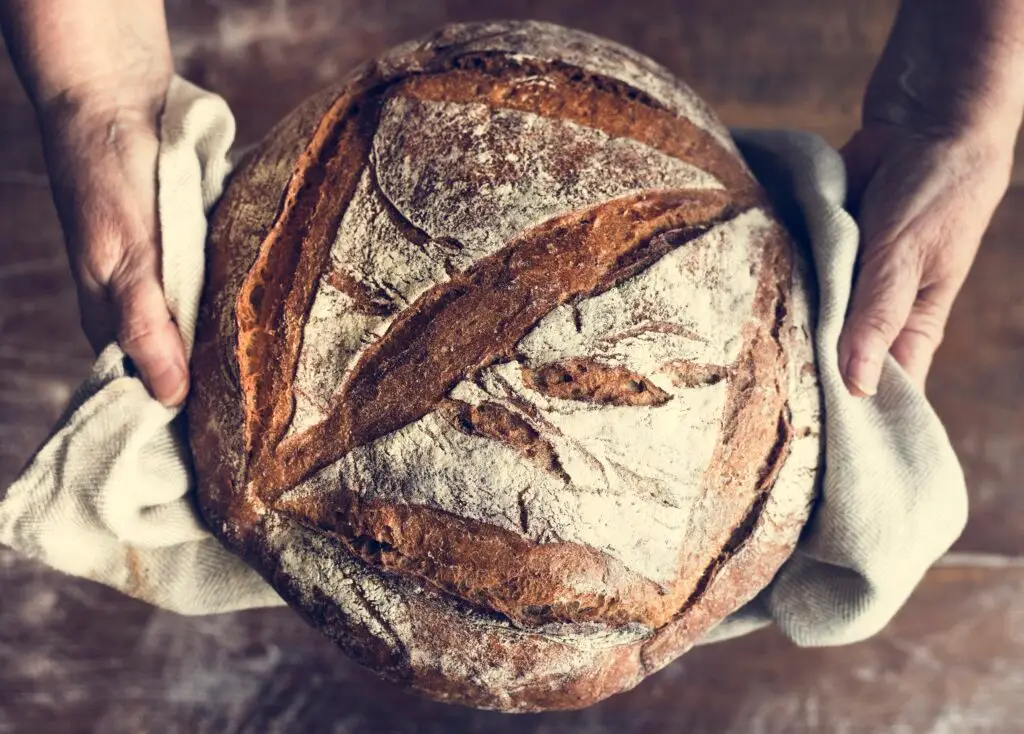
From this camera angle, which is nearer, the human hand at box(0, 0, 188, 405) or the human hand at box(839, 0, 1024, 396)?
the human hand at box(0, 0, 188, 405)

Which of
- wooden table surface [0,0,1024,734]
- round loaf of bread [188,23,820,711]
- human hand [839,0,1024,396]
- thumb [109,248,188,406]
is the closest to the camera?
round loaf of bread [188,23,820,711]

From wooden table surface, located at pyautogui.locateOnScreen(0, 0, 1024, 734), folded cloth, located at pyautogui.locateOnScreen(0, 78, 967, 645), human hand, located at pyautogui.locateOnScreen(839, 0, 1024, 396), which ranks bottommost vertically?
wooden table surface, located at pyautogui.locateOnScreen(0, 0, 1024, 734)

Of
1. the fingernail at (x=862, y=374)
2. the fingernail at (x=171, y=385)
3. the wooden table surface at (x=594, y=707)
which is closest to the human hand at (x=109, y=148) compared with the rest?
the fingernail at (x=171, y=385)

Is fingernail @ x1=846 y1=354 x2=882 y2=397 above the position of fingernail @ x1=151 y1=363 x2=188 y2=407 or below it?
above

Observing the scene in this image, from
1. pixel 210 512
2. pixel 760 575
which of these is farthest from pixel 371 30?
pixel 760 575

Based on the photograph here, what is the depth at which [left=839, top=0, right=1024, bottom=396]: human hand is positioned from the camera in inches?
48.9

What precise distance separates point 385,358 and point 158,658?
3.70 feet

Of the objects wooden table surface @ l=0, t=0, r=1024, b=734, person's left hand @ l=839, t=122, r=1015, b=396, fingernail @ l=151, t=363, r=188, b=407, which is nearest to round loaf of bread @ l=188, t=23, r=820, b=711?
fingernail @ l=151, t=363, r=188, b=407

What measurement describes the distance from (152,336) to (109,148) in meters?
0.32

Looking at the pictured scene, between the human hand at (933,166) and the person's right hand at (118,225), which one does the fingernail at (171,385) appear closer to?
the person's right hand at (118,225)

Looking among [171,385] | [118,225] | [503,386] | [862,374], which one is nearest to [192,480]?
[171,385]

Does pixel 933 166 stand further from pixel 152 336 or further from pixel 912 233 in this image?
pixel 152 336

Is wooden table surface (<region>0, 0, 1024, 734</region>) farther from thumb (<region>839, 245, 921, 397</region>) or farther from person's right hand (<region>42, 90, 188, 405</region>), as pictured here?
thumb (<region>839, 245, 921, 397</region>)

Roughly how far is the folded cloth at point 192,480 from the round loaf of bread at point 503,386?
0.19ft
